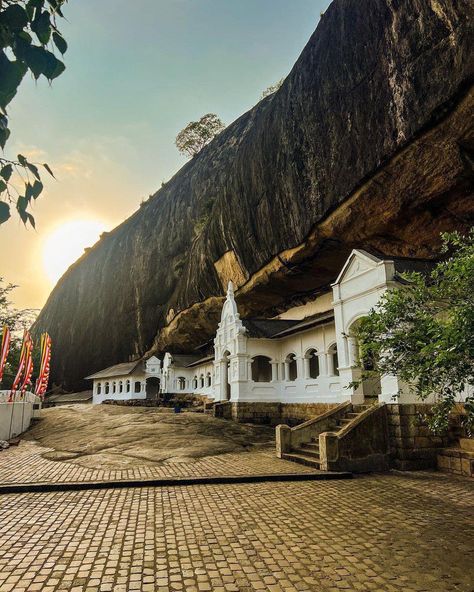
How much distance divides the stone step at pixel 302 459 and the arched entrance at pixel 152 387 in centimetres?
3627

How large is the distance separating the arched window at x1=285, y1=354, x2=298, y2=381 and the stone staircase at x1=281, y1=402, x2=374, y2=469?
28.1ft

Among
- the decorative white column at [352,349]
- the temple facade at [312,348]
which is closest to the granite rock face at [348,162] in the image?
the temple facade at [312,348]

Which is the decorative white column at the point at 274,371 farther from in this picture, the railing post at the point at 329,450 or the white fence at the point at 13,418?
the white fence at the point at 13,418

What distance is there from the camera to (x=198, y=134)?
5156cm

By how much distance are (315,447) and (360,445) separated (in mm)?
1858

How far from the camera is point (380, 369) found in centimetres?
717

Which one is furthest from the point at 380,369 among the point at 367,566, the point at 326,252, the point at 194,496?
the point at 326,252

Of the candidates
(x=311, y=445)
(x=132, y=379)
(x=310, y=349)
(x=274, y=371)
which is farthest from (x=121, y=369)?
(x=311, y=445)

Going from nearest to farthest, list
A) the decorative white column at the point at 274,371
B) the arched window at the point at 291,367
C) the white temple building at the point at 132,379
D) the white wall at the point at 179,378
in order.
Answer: the arched window at the point at 291,367 < the decorative white column at the point at 274,371 < the white wall at the point at 179,378 < the white temple building at the point at 132,379

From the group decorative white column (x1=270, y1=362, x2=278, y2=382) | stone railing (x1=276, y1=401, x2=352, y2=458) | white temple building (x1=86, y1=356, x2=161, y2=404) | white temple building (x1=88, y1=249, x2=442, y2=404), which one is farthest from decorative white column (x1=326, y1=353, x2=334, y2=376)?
white temple building (x1=86, y1=356, x2=161, y2=404)

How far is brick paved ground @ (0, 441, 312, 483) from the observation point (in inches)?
389

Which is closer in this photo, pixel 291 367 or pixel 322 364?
pixel 322 364

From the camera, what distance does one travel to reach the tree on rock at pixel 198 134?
51.0 m

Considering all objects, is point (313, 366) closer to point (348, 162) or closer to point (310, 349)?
point (310, 349)
